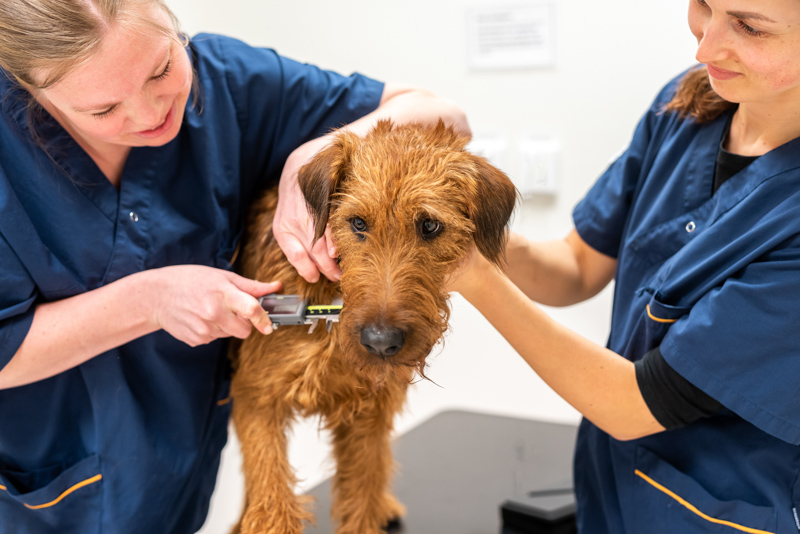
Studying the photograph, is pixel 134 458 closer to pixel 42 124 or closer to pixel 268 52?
pixel 42 124

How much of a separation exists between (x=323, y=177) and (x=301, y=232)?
14cm

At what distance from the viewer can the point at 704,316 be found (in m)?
1.23

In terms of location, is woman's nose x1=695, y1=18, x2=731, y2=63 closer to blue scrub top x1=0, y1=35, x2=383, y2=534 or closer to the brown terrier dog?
the brown terrier dog

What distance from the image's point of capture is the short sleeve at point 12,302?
122cm

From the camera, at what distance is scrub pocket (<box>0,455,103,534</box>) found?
133cm

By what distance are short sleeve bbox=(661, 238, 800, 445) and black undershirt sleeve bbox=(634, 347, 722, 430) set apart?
0.12ft

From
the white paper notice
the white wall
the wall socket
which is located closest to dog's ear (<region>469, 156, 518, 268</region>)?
the white wall

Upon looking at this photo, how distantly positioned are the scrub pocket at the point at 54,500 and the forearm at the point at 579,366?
0.87 metres

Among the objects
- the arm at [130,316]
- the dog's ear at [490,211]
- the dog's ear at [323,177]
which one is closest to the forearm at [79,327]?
the arm at [130,316]

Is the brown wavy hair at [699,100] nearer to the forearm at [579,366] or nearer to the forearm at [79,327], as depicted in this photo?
the forearm at [579,366]

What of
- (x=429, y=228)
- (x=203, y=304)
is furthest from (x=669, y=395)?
(x=203, y=304)

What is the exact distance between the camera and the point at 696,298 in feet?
4.24

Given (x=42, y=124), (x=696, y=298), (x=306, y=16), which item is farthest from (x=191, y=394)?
(x=306, y=16)

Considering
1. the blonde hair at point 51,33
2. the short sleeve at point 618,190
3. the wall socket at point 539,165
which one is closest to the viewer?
the blonde hair at point 51,33
